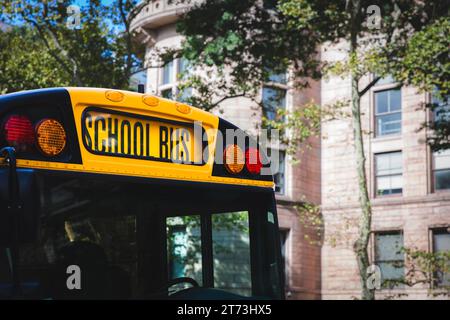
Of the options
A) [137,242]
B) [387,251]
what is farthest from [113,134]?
[387,251]

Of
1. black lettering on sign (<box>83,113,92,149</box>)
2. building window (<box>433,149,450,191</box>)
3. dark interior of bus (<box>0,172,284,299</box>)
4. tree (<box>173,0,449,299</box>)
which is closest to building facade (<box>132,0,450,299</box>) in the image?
building window (<box>433,149,450,191</box>)

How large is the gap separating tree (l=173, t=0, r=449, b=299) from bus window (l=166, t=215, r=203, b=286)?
11.8 metres

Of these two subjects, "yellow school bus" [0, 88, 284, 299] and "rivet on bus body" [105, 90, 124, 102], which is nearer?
"yellow school bus" [0, 88, 284, 299]

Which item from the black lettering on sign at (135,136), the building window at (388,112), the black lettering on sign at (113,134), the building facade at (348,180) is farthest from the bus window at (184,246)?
the building window at (388,112)

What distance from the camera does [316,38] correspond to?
19.8 metres

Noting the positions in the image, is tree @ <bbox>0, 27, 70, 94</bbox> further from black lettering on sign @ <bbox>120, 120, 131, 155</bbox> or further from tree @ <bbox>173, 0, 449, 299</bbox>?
black lettering on sign @ <bbox>120, 120, 131, 155</bbox>

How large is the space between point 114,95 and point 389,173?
2795 centimetres

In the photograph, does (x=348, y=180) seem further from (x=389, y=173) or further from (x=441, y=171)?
(x=441, y=171)

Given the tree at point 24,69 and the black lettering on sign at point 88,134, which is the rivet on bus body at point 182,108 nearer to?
the black lettering on sign at point 88,134

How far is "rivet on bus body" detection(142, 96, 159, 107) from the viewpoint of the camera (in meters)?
5.06

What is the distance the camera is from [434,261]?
19.5 m

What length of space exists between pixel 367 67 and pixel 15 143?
14.3 metres
